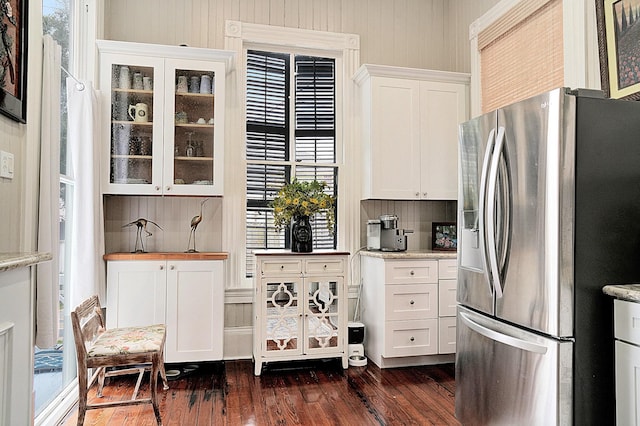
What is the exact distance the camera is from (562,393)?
177cm

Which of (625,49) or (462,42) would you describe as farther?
(462,42)

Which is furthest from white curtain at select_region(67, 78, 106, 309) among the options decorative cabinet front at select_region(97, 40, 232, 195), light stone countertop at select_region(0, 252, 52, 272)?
light stone countertop at select_region(0, 252, 52, 272)

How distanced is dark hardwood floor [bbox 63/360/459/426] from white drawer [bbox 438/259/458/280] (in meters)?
0.73

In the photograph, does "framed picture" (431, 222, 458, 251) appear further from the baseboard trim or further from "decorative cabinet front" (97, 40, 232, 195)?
"decorative cabinet front" (97, 40, 232, 195)

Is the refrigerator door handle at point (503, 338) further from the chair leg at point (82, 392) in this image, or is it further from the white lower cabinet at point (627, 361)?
the chair leg at point (82, 392)

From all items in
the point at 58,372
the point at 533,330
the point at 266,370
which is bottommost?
the point at 266,370

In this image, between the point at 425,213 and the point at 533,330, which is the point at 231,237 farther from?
the point at 533,330

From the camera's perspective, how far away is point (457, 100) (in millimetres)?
3939

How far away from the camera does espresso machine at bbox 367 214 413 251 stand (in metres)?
3.71

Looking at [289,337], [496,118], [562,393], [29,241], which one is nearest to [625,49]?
[496,118]

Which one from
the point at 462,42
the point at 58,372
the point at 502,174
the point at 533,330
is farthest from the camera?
the point at 462,42

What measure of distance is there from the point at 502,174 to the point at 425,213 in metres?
2.12

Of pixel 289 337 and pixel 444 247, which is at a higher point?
pixel 444 247

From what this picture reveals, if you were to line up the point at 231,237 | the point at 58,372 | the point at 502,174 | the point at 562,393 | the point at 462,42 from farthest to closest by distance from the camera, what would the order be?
the point at 462,42, the point at 231,237, the point at 58,372, the point at 502,174, the point at 562,393
